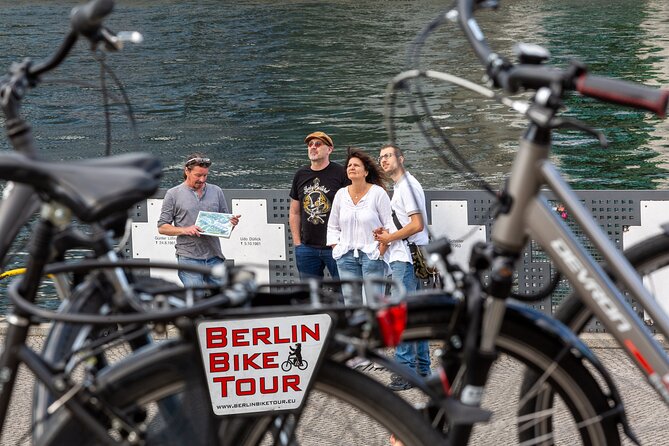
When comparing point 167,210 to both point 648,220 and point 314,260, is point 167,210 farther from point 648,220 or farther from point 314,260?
point 648,220

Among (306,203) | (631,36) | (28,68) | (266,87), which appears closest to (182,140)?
(266,87)

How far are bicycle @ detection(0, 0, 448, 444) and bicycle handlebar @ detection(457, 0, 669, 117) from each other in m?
0.69

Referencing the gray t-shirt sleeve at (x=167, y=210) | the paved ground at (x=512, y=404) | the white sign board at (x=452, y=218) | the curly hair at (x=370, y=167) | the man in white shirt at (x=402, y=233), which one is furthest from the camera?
the gray t-shirt sleeve at (x=167, y=210)

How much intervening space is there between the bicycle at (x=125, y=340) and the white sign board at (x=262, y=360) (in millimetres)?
20

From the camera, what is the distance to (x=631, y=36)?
190 feet

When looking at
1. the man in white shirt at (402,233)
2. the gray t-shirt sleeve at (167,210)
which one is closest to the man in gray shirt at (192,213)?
the gray t-shirt sleeve at (167,210)

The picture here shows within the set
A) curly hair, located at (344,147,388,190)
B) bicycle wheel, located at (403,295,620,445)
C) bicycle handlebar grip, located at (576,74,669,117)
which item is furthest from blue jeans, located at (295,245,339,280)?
bicycle handlebar grip, located at (576,74,669,117)

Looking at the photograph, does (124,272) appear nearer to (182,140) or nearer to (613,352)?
(613,352)

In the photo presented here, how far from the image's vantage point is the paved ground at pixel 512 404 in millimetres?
3863

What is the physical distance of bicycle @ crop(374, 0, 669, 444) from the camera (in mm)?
3061

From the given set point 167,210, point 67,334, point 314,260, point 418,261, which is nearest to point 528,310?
point 67,334

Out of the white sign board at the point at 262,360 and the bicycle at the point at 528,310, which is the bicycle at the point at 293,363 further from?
the bicycle at the point at 528,310

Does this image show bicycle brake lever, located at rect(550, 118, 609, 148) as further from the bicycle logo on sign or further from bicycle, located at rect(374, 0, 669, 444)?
the bicycle logo on sign

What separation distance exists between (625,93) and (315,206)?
26.1 ft
